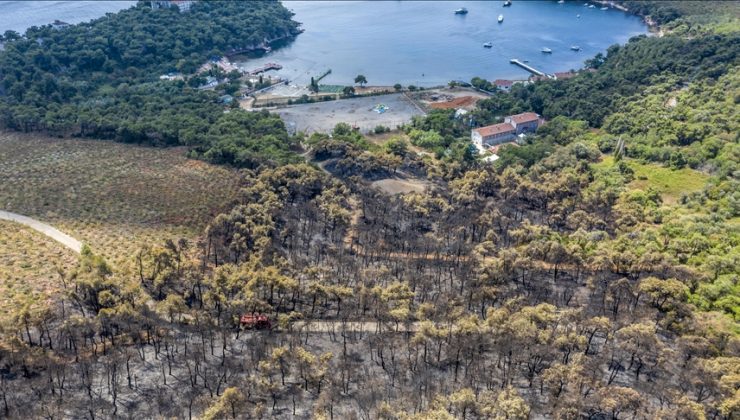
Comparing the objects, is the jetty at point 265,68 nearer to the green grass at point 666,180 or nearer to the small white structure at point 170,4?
the small white structure at point 170,4

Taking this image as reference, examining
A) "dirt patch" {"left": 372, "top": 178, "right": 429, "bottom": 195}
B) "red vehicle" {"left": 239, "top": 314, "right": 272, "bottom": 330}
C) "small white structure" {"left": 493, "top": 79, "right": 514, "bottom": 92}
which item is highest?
"small white structure" {"left": 493, "top": 79, "right": 514, "bottom": 92}

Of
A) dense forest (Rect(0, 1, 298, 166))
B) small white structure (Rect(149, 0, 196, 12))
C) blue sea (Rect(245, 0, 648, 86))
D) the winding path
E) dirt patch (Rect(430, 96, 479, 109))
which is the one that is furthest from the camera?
small white structure (Rect(149, 0, 196, 12))

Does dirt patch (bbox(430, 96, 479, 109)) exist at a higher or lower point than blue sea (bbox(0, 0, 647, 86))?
lower

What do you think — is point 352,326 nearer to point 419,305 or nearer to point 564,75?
point 419,305

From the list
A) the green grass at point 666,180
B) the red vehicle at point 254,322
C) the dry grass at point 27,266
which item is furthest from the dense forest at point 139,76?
the green grass at point 666,180

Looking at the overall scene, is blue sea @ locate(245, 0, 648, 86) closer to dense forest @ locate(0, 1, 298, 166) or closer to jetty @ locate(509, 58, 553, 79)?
jetty @ locate(509, 58, 553, 79)

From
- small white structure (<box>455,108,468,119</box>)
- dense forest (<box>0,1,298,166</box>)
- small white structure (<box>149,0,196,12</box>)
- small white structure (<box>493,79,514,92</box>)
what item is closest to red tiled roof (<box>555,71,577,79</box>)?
small white structure (<box>493,79,514,92</box>)

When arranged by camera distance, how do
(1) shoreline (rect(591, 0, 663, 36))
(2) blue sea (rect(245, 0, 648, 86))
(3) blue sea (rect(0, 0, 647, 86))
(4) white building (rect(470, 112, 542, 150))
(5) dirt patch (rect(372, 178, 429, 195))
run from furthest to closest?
(1) shoreline (rect(591, 0, 663, 36))
(3) blue sea (rect(0, 0, 647, 86))
(2) blue sea (rect(245, 0, 648, 86))
(4) white building (rect(470, 112, 542, 150))
(5) dirt patch (rect(372, 178, 429, 195))
